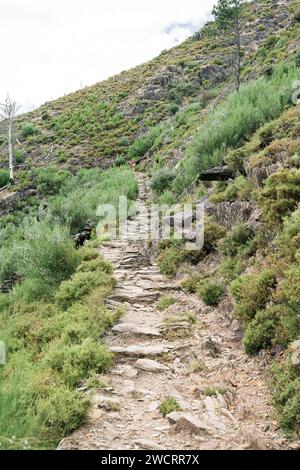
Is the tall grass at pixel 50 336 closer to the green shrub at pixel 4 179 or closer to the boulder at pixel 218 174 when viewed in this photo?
the boulder at pixel 218 174

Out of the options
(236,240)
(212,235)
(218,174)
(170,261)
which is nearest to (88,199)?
(218,174)

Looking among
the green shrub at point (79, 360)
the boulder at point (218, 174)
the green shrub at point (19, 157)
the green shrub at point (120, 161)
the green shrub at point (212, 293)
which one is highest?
the green shrub at point (19, 157)

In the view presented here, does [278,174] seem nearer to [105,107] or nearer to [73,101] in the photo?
[105,107]

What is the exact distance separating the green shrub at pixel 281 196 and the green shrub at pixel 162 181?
10.3 m

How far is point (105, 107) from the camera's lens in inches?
1631

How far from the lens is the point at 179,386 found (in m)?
5.49

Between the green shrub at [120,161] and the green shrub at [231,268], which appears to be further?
the green shrub at [120,161]

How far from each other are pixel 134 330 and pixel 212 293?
1.75m

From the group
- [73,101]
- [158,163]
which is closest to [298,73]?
[158,163]

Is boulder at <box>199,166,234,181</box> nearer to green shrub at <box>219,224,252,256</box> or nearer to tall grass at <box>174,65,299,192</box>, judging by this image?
tall grass at <box>174,65,299,192</box>

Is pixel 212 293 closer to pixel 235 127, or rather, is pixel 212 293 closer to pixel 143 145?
pixel 235 127

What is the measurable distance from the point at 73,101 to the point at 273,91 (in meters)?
36.1

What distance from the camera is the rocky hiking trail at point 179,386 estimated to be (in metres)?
4.26

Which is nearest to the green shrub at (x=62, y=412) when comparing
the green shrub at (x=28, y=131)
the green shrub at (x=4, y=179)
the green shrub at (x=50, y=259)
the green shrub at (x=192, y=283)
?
the green shrub at (x=192, y=283)
